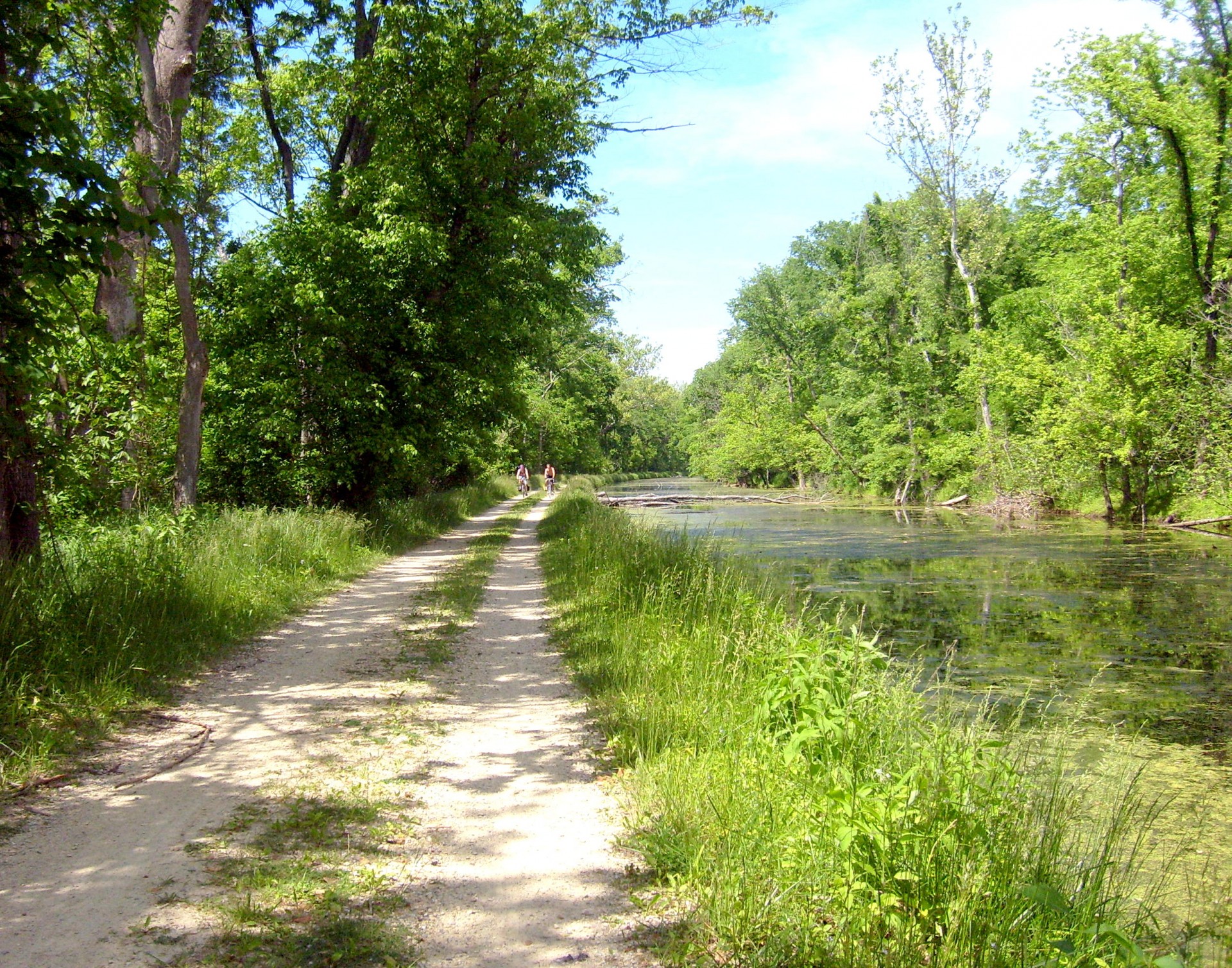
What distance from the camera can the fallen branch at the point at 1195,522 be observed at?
72.6ft

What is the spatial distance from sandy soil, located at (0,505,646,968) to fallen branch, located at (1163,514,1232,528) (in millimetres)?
21770

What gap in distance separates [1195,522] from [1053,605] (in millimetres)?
13273

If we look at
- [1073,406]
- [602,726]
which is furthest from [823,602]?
[1073,406]

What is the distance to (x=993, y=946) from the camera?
3064 mm

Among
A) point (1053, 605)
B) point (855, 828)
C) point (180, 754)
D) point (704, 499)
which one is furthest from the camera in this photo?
point (704, 499)

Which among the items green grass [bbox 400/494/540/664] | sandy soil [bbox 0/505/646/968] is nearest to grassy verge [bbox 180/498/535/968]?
sandy soil [bbox 0/505/646/968]

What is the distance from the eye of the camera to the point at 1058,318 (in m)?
29.6

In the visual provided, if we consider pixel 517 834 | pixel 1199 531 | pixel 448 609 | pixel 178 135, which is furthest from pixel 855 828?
A: pixel 1199 531

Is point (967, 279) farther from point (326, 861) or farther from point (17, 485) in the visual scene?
point (326, 861)

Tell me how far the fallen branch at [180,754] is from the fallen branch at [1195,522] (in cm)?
2418

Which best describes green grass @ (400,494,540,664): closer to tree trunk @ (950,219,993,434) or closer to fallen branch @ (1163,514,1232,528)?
fallen branch @ (1163,514,1232,528)

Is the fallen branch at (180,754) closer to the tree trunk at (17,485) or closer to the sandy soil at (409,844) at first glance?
the sandy soil at (409,844)

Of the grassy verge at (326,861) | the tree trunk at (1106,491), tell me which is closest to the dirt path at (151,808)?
the grassy verge at (326,861)

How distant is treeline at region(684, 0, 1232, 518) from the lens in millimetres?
24719
